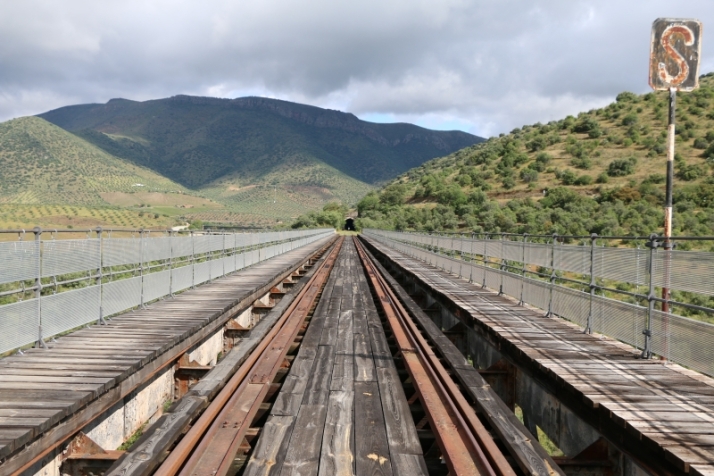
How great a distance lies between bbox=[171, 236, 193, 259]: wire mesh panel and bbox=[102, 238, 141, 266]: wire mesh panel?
2.04 m

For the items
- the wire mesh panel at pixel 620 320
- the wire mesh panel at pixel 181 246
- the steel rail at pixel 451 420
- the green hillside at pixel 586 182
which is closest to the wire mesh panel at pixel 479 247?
the steel rail at pixel 451 420

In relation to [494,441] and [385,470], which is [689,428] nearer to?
[494,441]

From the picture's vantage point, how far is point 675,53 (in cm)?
937

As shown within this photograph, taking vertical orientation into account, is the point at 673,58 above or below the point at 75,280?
above

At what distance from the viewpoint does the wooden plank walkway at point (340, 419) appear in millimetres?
4316

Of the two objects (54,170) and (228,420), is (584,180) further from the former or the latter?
(54,170)

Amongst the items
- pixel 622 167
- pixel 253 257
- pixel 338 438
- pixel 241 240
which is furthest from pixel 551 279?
pixel 622 167

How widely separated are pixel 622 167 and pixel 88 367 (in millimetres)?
77769

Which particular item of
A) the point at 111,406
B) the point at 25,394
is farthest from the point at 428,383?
the point at 25,394

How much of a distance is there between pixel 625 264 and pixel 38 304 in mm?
7537

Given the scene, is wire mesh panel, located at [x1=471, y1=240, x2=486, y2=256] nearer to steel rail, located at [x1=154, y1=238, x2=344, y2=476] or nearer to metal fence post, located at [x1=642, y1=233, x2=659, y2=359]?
steel rail, located at [x1=154, y1=238, x2=344, y2=476]

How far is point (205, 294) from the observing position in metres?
12.5

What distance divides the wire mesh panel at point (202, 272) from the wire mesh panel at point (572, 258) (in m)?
8.47

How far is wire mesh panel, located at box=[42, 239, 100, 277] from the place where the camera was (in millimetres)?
7352
